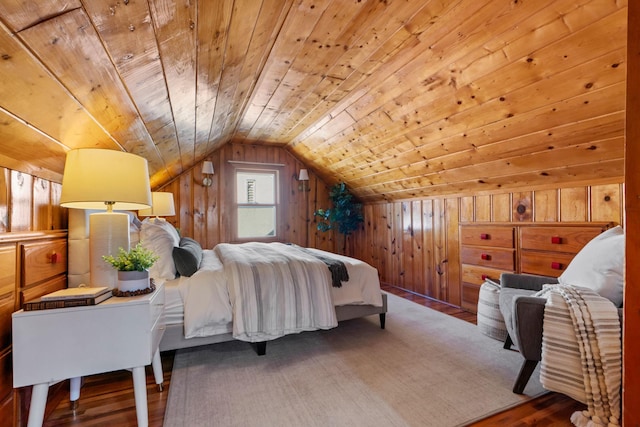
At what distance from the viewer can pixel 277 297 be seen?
7.35 feet

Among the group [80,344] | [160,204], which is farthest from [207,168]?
[80,344]

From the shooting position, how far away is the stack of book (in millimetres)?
1230

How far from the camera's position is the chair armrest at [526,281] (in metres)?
2.20

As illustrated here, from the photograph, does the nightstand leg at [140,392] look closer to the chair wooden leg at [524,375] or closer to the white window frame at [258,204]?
the chair wooden leg at [524,375]

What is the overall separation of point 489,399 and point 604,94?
196 centimetres

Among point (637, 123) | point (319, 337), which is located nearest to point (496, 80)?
point (637, 123)

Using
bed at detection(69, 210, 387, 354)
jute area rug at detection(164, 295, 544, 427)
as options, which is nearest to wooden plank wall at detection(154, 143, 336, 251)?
bed at detection(69, 210, 387, 354)

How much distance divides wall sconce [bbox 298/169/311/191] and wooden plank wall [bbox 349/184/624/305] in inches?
46.3

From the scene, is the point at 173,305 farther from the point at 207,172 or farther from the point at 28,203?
the point at 207,172

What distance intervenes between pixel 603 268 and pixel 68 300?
2782 millimetres

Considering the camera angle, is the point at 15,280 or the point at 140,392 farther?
the point at 140,392

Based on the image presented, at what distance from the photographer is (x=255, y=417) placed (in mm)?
1562

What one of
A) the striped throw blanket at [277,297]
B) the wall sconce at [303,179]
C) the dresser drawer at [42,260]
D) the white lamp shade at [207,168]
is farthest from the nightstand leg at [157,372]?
the wall sconce at [303,179]

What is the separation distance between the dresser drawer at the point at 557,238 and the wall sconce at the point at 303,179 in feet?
11.0
